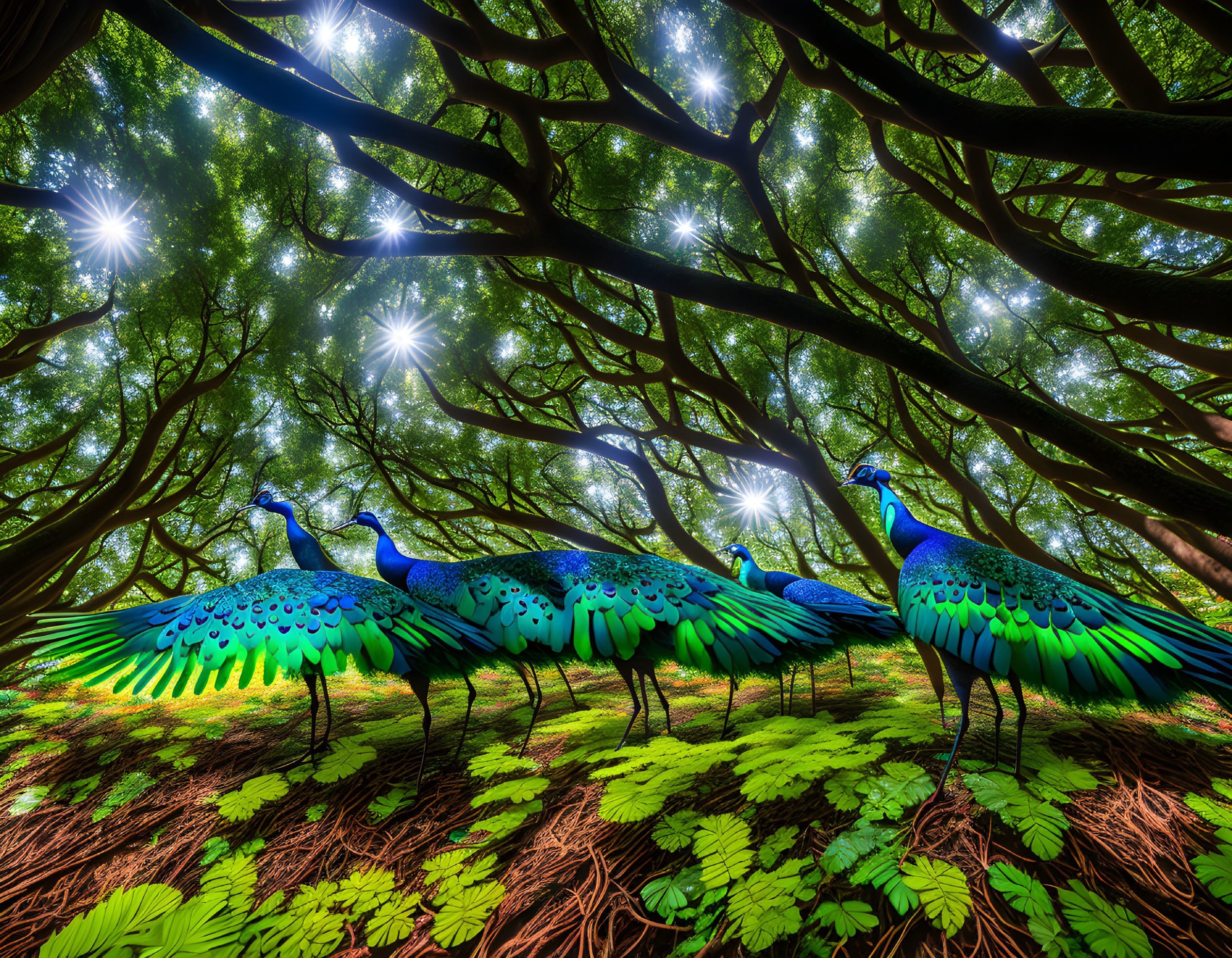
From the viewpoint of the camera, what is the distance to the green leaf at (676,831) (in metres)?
2.20

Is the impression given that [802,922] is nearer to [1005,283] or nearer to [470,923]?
[470,923]

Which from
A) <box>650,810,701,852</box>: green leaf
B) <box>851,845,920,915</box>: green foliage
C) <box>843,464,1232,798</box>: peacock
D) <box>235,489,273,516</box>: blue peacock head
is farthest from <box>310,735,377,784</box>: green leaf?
<box>843,464,1232,798</box>: peacock

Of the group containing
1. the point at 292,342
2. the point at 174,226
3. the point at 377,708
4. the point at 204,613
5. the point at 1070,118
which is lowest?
the point at 377,708

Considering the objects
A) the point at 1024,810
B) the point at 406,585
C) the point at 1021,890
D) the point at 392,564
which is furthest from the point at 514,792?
the point at 1024,810

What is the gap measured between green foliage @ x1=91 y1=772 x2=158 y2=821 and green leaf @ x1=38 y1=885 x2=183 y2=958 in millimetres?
1048

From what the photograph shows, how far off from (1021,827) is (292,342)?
25.6 ft

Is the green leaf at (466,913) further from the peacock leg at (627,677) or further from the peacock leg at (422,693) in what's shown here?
the peacock leg at (627,677)

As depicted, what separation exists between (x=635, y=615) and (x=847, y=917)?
1679mm

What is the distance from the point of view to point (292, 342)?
625cm

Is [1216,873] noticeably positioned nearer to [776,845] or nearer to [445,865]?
[776,845]

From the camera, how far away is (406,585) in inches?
150

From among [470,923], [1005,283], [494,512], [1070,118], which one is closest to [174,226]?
[494,512]

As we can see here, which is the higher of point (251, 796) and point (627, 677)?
point (627, 677)

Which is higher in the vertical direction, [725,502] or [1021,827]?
[725,502]
